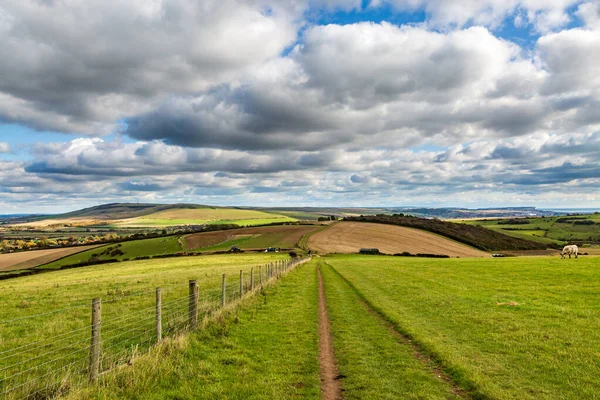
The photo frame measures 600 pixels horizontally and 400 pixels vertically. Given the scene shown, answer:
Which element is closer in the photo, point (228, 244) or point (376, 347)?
point (376, 347)

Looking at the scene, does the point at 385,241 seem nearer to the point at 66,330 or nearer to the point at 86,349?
the point at 66,330

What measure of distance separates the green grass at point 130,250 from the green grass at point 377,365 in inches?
3714

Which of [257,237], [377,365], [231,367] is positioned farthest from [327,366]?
[257,237]

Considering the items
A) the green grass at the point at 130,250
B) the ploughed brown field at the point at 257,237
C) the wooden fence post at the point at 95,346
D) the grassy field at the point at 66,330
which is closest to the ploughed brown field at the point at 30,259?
the green grass at the point at 130,250

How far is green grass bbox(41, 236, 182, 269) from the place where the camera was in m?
Answer: 100

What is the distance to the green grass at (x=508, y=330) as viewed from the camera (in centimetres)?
969

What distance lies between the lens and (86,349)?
44.3ft

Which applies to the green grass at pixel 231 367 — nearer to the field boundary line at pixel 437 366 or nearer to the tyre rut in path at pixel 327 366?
the tyre rut in path at pixel 327 366

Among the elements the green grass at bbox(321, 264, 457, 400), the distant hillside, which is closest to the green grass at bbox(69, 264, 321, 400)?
the green grass at bbox(321, 264, 457, 400)

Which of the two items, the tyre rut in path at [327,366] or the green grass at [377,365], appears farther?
the tyre rut in path at [327,366]

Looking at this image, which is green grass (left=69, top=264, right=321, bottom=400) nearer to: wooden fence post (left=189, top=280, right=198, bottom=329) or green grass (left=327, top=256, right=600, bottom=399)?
wooden fence post (left=189, top=280, right=198, bottom=329)

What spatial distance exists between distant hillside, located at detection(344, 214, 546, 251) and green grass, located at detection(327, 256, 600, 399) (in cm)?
10695

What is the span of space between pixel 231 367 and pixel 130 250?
109758 millimetres

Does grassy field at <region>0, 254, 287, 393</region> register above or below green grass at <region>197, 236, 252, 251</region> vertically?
above
